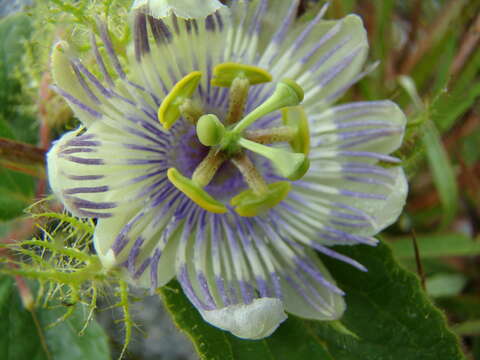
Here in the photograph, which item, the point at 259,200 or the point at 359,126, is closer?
the point at 259,200

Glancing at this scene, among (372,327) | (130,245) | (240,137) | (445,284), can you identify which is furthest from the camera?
(445,284)

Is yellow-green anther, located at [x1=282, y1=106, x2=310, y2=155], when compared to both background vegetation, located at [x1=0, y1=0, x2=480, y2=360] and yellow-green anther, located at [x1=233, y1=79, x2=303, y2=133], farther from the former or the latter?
background vegetation, located at [x1=0, y1=0, x2=480, y2=360]

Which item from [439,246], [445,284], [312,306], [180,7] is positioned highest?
[180,7]

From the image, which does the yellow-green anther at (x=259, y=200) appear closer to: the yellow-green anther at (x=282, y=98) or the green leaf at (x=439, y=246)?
the yellow-green anther at (x=282, y=98)

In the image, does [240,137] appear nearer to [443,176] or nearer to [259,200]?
[259,200]

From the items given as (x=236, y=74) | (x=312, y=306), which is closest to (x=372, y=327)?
(x=312, y=306)

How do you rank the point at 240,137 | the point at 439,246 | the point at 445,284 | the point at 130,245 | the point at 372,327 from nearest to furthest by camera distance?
1. the point at 130,245
2. the point at 240,137
3. the point at 372,327
4. the point at 439,246
5. the point at 445,284

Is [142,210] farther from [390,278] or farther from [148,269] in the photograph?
[390,278]

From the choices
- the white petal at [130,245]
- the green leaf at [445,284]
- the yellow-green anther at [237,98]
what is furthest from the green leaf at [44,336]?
the green leaf at [445,284]
